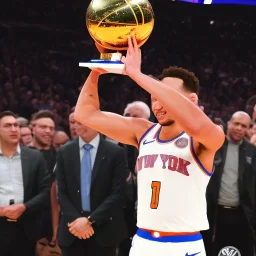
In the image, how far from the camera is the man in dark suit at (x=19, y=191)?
18.7 ft

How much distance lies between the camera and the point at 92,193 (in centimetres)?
563

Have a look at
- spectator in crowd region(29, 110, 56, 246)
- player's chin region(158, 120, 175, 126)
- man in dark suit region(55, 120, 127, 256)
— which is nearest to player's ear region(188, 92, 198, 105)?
player's chin region(158, 120, 175, 126)

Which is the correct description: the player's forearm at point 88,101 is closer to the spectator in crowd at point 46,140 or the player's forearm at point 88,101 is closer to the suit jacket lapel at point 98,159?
the suit jacket lapel at point 98,159

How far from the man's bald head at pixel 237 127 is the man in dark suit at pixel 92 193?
1238 millimetres

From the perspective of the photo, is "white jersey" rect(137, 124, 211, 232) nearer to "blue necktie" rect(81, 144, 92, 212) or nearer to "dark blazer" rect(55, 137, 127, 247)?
"dark blazer" rect(55, 137, 127, 247)

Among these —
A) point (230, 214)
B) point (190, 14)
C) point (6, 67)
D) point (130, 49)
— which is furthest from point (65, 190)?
point (190, 14)

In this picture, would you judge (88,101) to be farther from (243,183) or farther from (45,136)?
(45,136)

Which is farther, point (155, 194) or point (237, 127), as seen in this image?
point (237, 127)

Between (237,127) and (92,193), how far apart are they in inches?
64.8

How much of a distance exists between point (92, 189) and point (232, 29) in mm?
9548

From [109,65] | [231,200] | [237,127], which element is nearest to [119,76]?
[237,127]

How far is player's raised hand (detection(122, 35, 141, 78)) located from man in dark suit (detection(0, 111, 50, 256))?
2.93 m

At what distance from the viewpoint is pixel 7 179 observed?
5719 millimetres

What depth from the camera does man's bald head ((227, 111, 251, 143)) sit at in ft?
20.6
